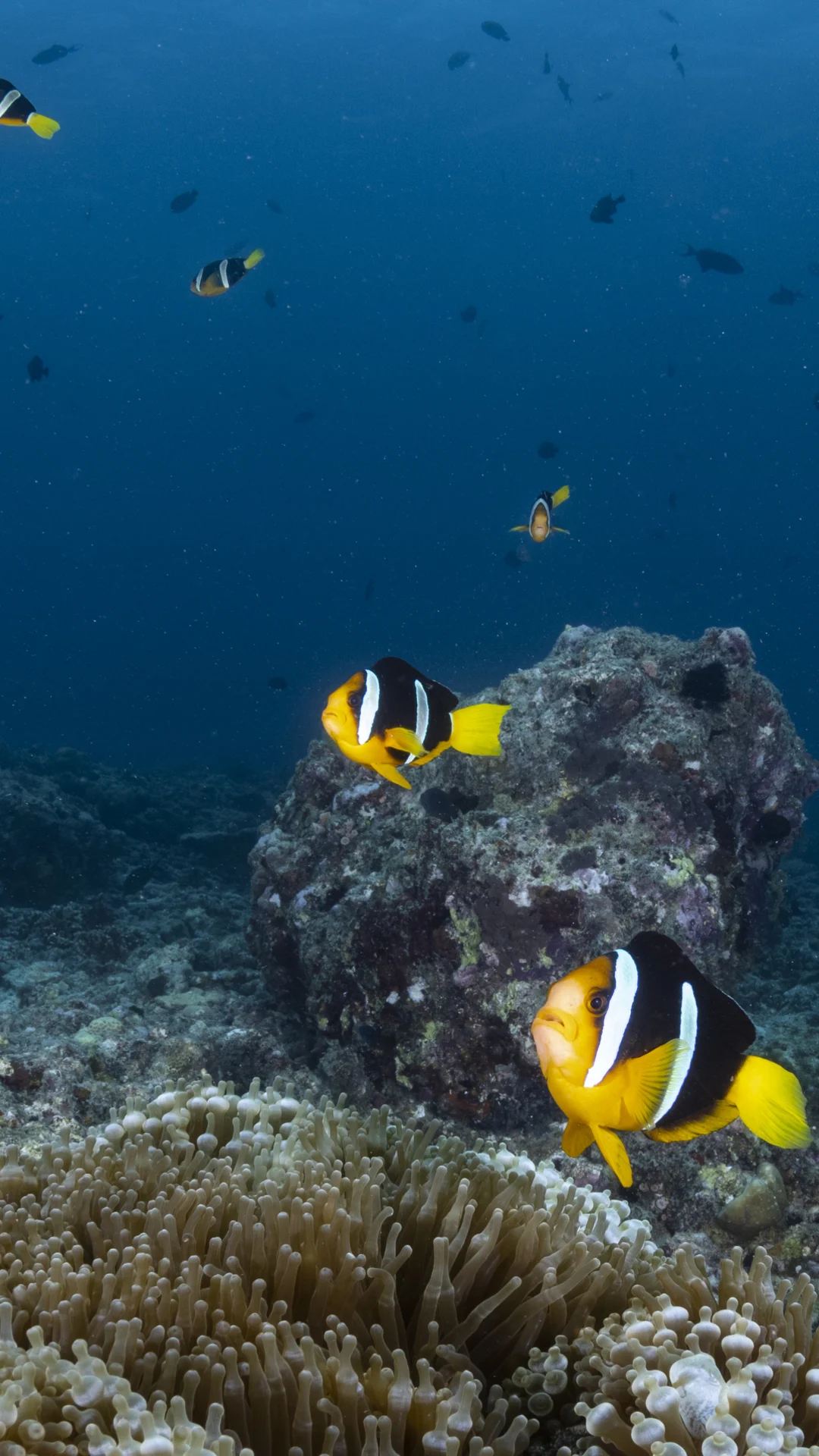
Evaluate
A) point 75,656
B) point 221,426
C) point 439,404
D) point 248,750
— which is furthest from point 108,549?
point 248,750

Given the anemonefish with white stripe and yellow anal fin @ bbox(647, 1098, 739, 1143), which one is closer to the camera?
the anemonefish with white stripe

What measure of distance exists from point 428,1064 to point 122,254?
3273 inches

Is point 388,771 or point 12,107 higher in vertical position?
point 12,107

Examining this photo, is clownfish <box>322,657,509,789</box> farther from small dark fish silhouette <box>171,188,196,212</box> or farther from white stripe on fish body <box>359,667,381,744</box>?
small dark fish silhouette <box>171,188,196,212</box>

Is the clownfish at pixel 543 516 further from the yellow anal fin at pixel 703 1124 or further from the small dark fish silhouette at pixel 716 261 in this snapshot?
the small dark fish silhouette at pixel 716 261

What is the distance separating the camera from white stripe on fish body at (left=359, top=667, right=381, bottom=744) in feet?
8.76

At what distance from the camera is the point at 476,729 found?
2885 millimetres

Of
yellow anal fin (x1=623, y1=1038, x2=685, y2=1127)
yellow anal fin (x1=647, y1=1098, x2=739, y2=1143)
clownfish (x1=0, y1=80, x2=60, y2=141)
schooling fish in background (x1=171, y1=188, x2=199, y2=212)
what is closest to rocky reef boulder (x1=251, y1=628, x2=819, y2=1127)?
yellow anal fin (x1=647, y1=1098, x2=739, y2=1143)

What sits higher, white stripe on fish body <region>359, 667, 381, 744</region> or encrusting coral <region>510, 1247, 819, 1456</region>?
white stripe on fish body <region>359, 667, 381, 744</region>

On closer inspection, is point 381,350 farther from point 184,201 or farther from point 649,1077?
point 649,1077

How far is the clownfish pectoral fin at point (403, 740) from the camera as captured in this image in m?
2.70

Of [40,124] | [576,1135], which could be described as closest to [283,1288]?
[576,1135]

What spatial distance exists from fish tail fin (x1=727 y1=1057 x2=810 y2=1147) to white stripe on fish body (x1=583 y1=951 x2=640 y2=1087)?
307 mm

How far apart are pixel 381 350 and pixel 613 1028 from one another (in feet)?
307
